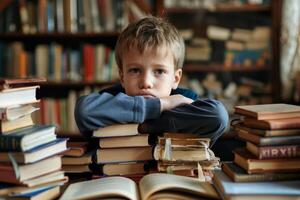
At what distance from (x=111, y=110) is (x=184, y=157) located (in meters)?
0.21

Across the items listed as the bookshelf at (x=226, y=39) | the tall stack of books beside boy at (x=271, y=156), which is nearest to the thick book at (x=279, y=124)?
the tall stack of books beside boy at (x=271, y=156)

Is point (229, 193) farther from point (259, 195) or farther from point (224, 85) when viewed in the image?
point (224, 85)

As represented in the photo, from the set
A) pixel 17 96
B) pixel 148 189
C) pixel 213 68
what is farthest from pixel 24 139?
pixel 213 68

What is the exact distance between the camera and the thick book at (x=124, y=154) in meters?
1.09

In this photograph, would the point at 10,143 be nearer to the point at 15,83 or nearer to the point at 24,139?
the point at 24,139

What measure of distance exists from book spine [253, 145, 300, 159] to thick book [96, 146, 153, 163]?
0.28 metres

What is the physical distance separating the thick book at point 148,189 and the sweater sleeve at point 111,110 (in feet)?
0.49

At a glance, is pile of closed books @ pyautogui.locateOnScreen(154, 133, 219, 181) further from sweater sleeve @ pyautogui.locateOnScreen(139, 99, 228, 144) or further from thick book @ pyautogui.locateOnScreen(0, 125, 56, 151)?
thick book @ pyautogui.locateOnScreen(0, 125, 56, 151)

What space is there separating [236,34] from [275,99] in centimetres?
56

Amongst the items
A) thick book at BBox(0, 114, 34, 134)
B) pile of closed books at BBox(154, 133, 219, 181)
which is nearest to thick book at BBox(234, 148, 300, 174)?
pile of closed books at BBox(154, 133, 219, 181)

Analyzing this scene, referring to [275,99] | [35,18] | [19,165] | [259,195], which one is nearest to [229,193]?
[259,195]

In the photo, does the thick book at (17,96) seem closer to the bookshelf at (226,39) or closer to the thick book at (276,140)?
the thick book at (276,140)

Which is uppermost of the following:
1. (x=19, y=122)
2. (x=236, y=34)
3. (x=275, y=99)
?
(x=236, y=34)

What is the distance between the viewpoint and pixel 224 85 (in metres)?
3.38
